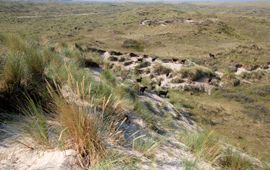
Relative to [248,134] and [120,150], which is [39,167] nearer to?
Answer: [120,150]

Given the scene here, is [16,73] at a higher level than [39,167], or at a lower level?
higher

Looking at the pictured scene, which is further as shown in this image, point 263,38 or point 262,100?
point 263,38

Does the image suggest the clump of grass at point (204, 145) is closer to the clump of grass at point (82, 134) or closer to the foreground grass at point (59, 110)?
the foreground grass at point (59, 110)

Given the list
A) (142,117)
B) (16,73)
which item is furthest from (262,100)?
(16,73)

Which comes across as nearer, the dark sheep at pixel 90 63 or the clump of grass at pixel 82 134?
the clump of grass at pixel 82 134

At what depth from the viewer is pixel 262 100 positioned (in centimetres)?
1730

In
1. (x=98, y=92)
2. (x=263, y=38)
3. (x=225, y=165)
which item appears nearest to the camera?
(x=225, y=165)

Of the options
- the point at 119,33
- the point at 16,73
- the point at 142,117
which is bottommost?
the point at 119,33

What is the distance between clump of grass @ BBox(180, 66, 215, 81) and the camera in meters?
20.4

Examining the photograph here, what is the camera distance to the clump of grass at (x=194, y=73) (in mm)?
20423

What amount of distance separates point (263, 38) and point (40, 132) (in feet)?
168

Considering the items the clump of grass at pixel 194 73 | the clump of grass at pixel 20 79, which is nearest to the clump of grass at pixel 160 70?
the clump of grass at pixel 194 73

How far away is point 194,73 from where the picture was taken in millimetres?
20547

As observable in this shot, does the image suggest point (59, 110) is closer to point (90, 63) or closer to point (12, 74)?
point (12, 74)
